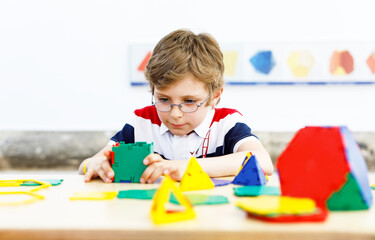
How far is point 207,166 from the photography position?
1.06 meters

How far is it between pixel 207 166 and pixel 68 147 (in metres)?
1.84

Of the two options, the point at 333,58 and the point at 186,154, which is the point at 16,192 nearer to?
the point at 186,154

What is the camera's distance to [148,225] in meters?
0.54

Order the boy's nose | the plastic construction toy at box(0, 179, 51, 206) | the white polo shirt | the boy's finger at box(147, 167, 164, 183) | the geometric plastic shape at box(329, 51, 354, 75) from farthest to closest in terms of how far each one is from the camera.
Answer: the geometric plastic shape at box(329, 51, 354, 75) → the white polo shirt → the boy's nose → the boy's finger at box(147, 167, 164, 183) → the plastic construction toy at box(0, 179, 51, 206)

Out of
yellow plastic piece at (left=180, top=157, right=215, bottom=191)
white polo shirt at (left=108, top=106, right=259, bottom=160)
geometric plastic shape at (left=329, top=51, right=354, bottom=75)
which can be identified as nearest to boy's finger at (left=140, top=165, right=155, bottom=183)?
yellow plastic piece at (left=180, top=157, right=215, bottom=191)

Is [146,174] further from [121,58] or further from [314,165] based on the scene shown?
[121,58]

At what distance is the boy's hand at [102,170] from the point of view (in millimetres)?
999

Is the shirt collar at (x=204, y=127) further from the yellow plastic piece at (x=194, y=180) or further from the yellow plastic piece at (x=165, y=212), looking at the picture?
the yellow plastic piece at (x=165, y=212)

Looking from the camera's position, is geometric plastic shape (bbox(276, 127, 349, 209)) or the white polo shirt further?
the white polo shirt

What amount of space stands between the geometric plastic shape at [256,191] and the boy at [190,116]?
0.78 ft

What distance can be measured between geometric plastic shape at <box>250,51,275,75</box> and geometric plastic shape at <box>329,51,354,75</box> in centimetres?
42

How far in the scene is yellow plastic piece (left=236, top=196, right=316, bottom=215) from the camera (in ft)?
1.82

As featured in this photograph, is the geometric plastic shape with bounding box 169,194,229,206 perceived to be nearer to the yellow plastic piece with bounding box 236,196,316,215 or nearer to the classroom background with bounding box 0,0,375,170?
the yellow plastic piece with bounding box 236,196,316,215

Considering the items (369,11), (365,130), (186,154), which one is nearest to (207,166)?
(186,154)
